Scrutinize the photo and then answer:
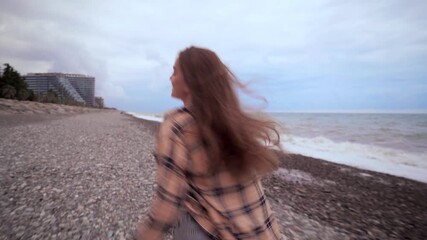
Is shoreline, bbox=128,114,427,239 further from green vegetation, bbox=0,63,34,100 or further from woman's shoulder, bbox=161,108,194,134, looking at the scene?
green vegetation, bbox=0,63,34,100

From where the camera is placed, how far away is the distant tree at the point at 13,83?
52.1 metres

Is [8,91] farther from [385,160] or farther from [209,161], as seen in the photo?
[209,161]

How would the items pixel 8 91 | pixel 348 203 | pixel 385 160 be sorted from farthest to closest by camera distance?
pixel 8 91
pixel 385 160
pixel 348 203

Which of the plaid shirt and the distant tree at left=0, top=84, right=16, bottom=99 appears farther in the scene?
the distant tree at left=0, top=84, right=16, bottom=99

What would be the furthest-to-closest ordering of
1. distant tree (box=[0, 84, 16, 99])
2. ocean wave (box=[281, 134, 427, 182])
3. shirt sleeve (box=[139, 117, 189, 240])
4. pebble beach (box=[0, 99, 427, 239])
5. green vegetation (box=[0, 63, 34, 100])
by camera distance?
green vegetation (box=[0, 63, 34, 100]), distant tree (box=[0, 84, 16, 99]), ocean wave (box=[281, 134, 427, 182]), pebble beach (box=[0, 99, 427, 239]), shirt sleeve (box=[139, 117, 189, 240])

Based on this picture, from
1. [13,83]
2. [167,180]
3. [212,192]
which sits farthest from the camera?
[13,83]

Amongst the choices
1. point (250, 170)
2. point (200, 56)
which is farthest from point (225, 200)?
point (200, 56)

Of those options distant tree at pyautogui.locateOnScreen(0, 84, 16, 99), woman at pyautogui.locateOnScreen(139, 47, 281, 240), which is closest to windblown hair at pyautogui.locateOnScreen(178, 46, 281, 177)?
woman at pyautogui.locateOnScreen(139, 47, 281, 240)

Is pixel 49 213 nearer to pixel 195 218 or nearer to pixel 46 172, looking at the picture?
pixel 46 172

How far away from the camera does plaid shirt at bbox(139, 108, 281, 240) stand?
45.0 inches

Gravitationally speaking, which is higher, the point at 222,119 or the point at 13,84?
the point at 13,84

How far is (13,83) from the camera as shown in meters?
55.2

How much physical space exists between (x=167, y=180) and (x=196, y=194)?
0.22 m

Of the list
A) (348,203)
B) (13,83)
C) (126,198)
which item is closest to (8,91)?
(13,83)
